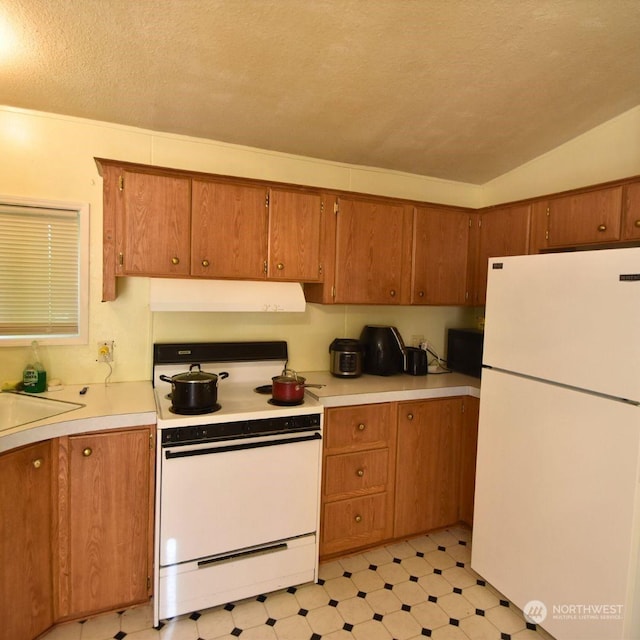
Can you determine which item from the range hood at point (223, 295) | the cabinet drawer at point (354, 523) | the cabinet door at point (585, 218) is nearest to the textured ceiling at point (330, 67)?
the cabinet door at point (585, 218)

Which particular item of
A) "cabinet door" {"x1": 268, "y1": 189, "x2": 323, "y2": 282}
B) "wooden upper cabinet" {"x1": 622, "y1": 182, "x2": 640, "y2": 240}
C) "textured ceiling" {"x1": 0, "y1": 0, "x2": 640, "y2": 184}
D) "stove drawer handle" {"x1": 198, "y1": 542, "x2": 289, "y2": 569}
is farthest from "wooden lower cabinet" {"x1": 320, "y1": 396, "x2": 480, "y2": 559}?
"textured ceiling" {"x1": 0, "y1": 0, "x2": 640, "y2": 184}

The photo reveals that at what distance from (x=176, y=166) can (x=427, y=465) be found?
92.3 inches

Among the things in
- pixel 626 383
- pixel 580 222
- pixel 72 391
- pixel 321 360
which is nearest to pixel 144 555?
pixel 72 391

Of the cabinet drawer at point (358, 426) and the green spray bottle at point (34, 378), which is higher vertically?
the green spray bottle at point (34, 378)

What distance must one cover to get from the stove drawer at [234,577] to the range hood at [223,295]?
1223 mm

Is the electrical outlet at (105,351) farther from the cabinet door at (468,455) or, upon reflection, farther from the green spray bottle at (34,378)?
the cabinet door at (468,455)

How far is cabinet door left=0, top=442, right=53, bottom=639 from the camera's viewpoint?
159cm

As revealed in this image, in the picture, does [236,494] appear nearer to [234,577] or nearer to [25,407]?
[234,577]

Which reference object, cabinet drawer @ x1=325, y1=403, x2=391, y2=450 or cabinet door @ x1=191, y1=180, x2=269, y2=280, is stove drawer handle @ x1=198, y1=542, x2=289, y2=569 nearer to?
cabinet drawer @ x1=325, y1=403, x2=391, y2=450

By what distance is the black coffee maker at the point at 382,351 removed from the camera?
277 centimetres

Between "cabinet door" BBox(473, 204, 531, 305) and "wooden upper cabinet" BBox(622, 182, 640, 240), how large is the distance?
56 cm

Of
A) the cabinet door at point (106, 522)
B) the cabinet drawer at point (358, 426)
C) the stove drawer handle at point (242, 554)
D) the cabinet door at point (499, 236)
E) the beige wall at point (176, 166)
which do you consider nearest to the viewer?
the cabinet door at point (106, 522)

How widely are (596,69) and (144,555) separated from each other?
3.12 m

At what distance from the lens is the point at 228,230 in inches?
87.7
